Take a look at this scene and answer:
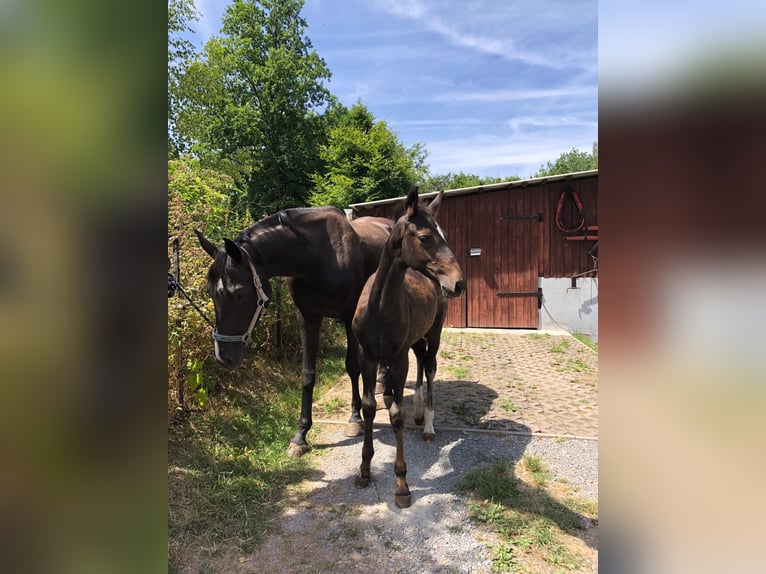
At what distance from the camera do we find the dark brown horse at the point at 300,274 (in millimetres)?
3152

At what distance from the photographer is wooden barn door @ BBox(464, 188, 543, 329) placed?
1100cm

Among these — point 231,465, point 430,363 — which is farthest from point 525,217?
point 231,465

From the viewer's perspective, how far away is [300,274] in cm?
380

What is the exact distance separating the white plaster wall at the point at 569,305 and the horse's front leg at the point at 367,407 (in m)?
8.88

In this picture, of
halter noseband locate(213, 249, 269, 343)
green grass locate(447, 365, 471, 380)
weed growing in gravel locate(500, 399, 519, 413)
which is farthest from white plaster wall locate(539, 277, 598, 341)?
halter noseband locate(213, 249, 269, 343)

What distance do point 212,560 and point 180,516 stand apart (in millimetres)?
500

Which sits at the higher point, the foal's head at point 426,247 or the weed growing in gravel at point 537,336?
the foal's head at point 426,247

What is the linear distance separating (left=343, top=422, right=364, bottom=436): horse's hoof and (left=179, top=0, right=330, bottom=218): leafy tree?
18412 mm

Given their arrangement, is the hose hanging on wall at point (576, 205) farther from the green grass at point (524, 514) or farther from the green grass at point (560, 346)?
the green grass at point (524, 514)

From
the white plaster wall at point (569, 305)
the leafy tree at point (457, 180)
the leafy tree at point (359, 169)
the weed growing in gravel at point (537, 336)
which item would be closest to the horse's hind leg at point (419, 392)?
the weed growing in gravel at point (537, 336)

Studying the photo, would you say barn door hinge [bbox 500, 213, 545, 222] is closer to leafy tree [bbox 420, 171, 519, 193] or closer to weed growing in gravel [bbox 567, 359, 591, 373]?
weed growing in gravel [bbox 567, 359, 591, 373]

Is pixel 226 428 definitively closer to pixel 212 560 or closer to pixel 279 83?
pixel 212 560
